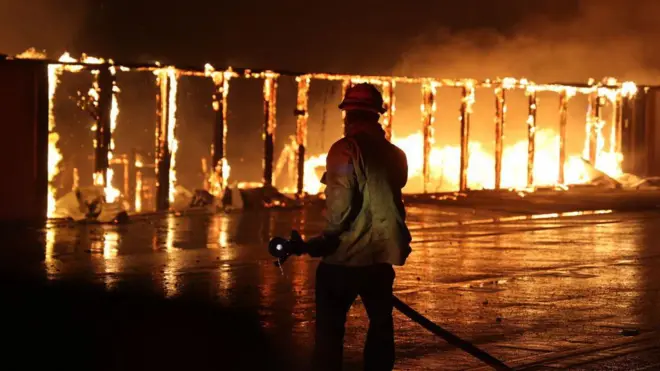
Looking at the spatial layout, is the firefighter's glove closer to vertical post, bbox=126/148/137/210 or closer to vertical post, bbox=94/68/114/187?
vertical post, bbox=94/68/114/187

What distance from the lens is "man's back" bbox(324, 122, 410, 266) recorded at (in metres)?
5.90

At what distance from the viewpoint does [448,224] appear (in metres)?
17.9

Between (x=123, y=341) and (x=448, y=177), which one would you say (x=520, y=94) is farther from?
(x=123, y=341)

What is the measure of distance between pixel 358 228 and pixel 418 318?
0.77 m

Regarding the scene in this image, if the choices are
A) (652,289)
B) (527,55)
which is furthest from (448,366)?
(527,55)

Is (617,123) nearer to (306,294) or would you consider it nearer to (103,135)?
(103,135)

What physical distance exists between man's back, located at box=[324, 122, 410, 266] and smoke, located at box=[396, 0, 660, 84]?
22.7 metres

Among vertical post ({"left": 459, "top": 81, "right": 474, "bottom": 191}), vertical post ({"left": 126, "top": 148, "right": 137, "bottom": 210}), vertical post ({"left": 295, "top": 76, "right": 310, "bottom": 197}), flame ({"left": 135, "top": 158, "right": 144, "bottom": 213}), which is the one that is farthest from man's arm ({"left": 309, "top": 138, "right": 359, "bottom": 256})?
vertical post ({"left": 126, "top": 148, "right": 137, "bottom": 210})

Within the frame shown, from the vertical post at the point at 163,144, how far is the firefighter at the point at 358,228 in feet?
43.5

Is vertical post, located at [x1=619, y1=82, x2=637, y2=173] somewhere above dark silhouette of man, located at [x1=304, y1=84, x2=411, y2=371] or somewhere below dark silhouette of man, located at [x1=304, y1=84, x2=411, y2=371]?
above

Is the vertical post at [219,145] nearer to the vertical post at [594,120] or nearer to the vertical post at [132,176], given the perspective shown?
the vertical post at [132,176]

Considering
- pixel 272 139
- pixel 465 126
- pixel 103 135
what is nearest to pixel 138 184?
pixel 272 139

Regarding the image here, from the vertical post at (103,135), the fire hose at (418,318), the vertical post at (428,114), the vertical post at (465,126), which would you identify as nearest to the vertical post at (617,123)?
the vertical post at (465,126)

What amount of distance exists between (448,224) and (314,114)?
11.5m
